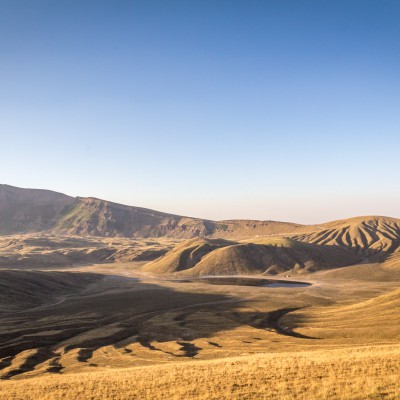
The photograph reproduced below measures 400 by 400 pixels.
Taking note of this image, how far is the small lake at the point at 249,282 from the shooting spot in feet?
424

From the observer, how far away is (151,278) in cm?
14862

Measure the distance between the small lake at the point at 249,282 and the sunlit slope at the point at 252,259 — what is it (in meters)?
8.84

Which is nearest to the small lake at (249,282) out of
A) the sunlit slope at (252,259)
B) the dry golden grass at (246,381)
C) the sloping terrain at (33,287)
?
the sunlit slope at (252,259)

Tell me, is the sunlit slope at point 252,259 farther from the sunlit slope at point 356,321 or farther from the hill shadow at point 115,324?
the sunlit slope at point 356,321

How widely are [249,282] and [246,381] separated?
4385 inches

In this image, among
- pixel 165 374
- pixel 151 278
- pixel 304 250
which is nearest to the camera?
pixel 165 374

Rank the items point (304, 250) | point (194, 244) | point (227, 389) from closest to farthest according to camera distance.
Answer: point (227, 389)
point (304, 250)
point (194, 244)

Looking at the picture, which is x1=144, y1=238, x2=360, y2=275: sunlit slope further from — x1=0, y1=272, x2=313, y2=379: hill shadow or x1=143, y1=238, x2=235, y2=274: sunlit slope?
x1=0, y1=272, x2=313, y2=379: hill shadow

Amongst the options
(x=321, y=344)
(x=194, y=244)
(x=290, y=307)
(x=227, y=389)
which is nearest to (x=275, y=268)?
(x=194, y=244)

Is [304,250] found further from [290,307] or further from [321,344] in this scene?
[321,344]

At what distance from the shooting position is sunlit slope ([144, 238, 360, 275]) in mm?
160125

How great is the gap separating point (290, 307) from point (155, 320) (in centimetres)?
3305

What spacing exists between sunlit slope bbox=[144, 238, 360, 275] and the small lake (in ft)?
29.0

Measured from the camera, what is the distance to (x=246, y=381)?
1083 inches
